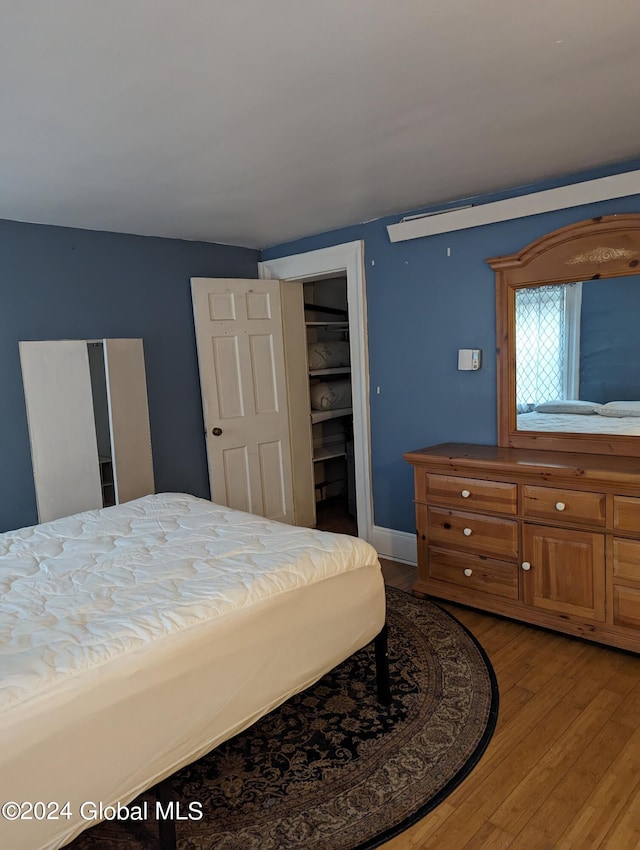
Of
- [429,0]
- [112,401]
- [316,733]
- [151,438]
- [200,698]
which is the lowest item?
[316,733]

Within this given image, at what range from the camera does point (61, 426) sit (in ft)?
10.7

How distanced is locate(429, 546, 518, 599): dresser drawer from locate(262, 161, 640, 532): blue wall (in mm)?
656

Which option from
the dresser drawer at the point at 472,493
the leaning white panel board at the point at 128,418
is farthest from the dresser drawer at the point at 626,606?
the leaning white panel board at the point at 128,418

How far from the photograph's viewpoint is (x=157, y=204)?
10.2 ft

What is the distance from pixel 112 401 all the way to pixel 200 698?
7.07ft

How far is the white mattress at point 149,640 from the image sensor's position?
4.47 ft

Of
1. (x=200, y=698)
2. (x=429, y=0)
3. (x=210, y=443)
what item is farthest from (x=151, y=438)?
(x=429, y=0)

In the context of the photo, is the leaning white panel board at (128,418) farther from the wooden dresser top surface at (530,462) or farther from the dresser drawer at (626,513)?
the dresser drawer at (626,513)

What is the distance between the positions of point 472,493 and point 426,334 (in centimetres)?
113

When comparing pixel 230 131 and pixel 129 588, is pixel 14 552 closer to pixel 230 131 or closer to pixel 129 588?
pixel 129 588

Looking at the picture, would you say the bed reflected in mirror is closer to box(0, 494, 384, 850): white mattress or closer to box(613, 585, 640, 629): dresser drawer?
box(613, 585, 640, 629): dresser drawer

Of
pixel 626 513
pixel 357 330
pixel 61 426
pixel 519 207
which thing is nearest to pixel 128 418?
pixel 61 426

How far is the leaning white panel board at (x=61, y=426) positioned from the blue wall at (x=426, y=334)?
185 cm

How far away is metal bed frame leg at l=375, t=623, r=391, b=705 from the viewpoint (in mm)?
2342
